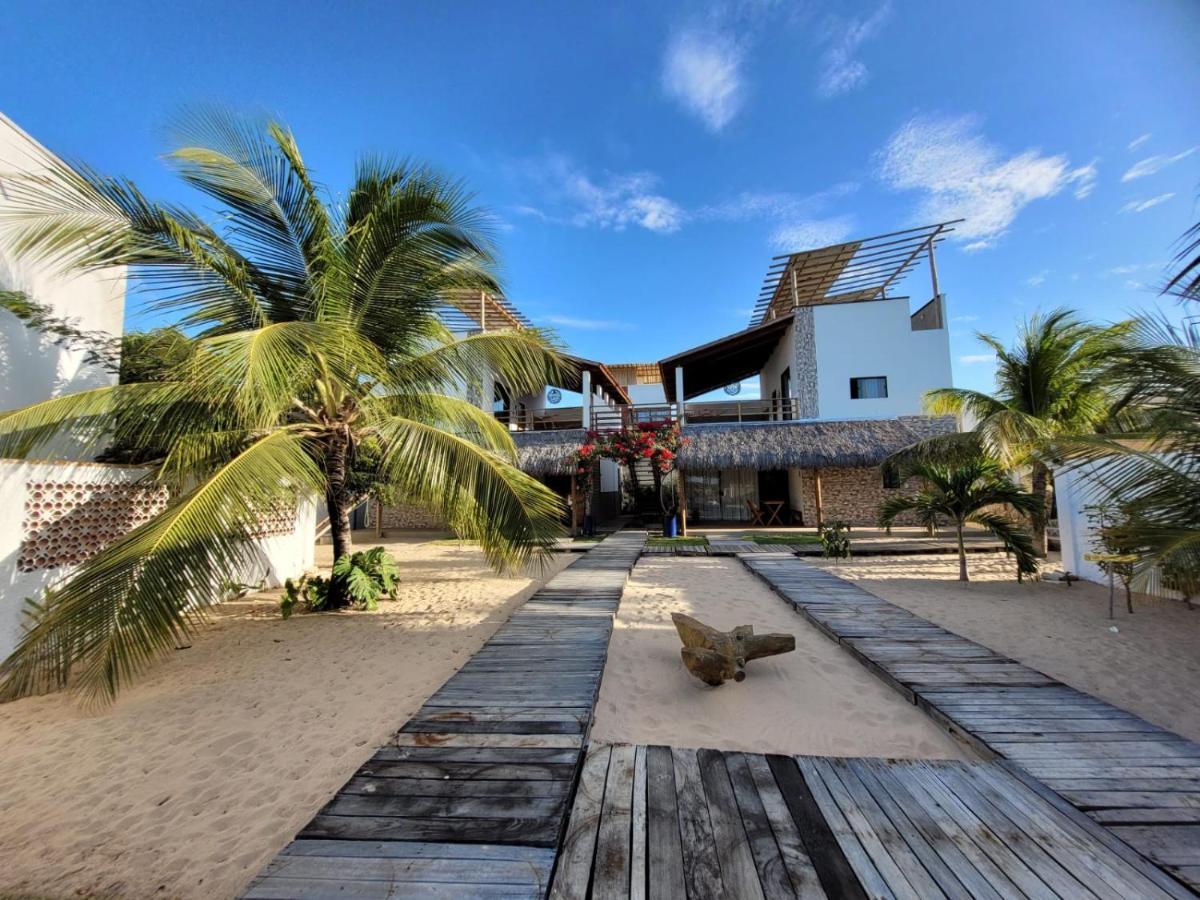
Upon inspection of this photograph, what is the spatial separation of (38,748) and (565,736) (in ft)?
11.2

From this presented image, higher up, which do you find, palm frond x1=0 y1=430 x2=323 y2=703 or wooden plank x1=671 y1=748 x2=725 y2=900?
palm frond x1=0 y1=430 x2=323 y2=703

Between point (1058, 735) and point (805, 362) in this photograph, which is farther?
point (805, 362)

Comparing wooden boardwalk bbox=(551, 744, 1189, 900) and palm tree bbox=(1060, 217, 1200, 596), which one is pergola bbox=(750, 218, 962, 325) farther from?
wooden boardwalk bbox=(551, 744, 1189, 900)

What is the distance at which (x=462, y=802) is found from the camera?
6.72 ft

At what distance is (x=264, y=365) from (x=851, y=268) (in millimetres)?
18323

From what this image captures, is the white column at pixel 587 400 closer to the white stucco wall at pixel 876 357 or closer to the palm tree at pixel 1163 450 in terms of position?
the white stucco wall at pixel 876 357

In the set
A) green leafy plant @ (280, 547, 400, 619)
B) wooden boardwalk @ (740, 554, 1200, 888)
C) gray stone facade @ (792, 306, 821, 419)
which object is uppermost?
gray stone facade @ (792, 306, 821, 419)

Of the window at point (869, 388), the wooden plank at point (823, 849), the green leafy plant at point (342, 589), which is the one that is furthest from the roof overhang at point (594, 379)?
the wooden plank at point (823, 849)

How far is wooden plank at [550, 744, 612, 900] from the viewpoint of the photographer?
161 cm

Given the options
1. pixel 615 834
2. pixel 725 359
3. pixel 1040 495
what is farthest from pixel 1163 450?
pixel 725 359

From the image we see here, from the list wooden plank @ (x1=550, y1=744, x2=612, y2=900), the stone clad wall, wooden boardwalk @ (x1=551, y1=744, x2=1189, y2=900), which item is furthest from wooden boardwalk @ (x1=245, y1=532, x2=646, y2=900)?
the stone clad wall

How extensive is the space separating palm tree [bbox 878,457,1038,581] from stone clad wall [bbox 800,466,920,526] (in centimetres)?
756

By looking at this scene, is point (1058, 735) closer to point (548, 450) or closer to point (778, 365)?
point (548, 450)

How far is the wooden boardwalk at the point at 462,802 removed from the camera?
5.35 feet
